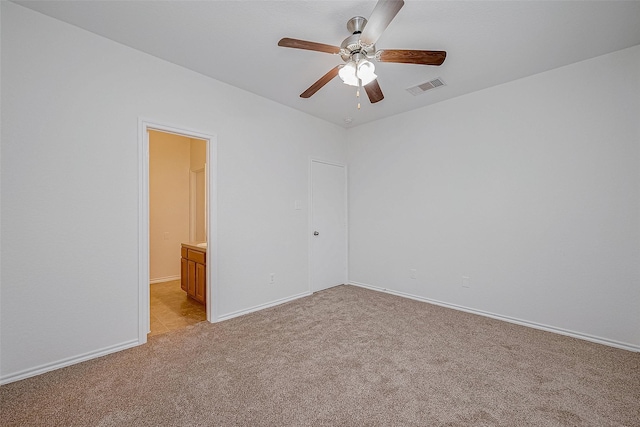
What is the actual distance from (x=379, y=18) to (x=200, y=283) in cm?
337

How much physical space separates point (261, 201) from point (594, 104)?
11.8 feet

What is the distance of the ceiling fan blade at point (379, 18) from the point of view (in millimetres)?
1528

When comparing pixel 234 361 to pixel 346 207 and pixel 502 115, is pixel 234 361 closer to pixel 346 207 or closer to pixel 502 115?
pixel 346 207

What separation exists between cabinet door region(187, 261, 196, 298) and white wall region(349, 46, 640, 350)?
2.70 meters

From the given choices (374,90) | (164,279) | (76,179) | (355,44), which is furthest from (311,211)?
(164,279)

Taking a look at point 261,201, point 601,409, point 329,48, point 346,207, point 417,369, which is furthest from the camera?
point 346,207

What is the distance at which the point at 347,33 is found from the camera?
2.21 m

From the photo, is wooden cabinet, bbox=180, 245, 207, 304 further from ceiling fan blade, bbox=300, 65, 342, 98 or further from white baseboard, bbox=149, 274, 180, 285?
ceiling fan blade, bbox=300, 65, 342, 98

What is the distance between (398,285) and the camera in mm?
3996

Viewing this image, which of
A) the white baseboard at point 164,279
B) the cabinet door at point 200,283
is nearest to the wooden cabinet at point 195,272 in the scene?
the cabinet door at point 200,283

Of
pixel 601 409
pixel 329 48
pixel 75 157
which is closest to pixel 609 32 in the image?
pixel 329 48

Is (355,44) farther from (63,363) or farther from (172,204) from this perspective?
(172,204)

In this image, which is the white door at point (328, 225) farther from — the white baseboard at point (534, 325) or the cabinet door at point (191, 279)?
the cabinet door at point (191, 279)

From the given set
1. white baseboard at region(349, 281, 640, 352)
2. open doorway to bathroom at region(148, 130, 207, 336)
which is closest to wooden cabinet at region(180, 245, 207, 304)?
open doorway to bathroom at region(148, 130, 207, 336)
